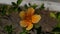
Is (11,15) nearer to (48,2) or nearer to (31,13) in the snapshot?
(31,13)

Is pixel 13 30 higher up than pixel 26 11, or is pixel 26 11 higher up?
Answer: pixel 26 11

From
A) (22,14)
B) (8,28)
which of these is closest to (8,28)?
(8,28)

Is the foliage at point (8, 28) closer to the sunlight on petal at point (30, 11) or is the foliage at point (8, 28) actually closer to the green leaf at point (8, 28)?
the green leaf at point (8, 28)

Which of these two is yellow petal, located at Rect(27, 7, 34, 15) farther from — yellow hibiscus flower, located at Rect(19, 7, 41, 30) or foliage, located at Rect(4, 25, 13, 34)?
foliage, located at Rect(4, 25, 13, 34)

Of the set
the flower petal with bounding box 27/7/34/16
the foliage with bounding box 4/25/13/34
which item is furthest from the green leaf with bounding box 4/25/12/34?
the flower petal with bounding box 27/7/34/16

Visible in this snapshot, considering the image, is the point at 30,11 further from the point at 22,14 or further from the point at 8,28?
the point at 8,28

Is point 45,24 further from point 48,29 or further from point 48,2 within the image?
point 48,2

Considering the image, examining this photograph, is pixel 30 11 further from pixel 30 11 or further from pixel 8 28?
pixel 8 28

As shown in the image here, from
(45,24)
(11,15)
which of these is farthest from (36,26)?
(11,15)
